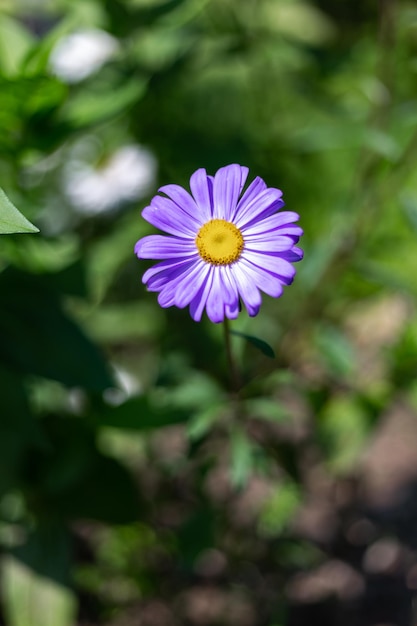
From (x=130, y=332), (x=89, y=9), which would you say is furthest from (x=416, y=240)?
(x=89, y=9)

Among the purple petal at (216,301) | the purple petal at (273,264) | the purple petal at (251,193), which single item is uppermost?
the purple petal at (251,193)

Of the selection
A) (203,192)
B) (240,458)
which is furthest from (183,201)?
(240,458)

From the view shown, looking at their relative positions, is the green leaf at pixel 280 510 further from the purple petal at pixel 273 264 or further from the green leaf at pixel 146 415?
the purple petal at pixel 273 264

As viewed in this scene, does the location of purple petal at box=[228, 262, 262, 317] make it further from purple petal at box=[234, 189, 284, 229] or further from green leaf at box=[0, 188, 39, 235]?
green leaf at box=[0, 188, 39, 235]

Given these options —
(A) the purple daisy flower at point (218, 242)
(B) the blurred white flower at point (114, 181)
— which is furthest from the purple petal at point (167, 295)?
(B) the blurred white flower at point (114, 181)

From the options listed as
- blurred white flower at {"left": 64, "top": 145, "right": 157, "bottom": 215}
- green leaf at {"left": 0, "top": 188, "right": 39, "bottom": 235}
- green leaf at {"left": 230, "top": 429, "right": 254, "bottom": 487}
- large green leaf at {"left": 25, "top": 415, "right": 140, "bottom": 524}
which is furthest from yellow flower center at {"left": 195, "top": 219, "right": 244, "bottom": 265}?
blurred white flower at {"left": 64, "top": 145, "right": 157, "bottom": 215}

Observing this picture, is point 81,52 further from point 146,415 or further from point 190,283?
point 190,283
